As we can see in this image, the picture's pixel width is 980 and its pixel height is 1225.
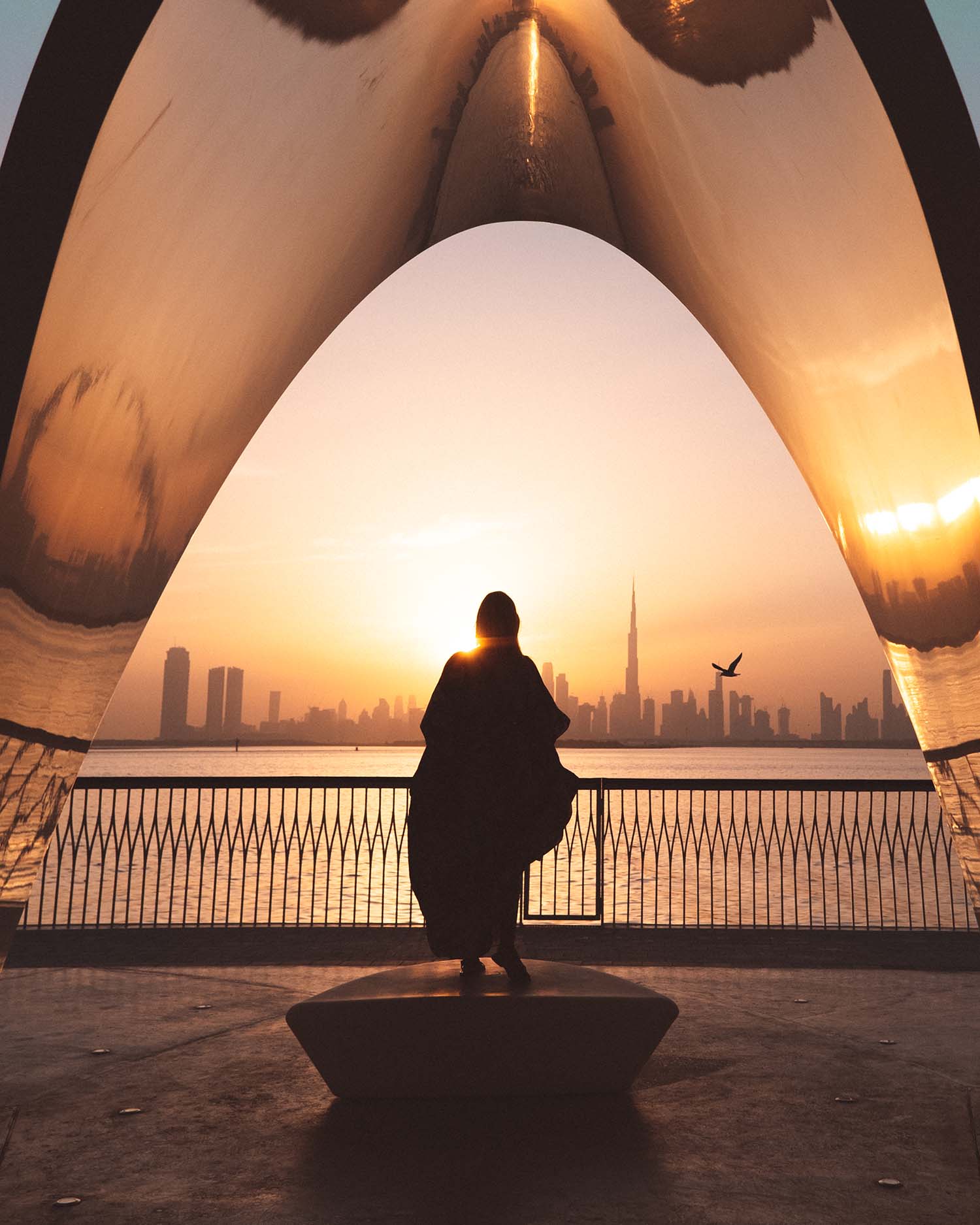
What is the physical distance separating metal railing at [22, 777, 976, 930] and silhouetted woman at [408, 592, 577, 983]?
76.8 inches

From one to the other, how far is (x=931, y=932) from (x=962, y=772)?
5.20 meters

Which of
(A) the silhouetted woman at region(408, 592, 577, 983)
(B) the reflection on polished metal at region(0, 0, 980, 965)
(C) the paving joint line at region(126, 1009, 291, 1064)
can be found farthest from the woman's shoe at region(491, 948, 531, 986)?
(B) the reflection on polished metal at region(0, 0, 980, 965)

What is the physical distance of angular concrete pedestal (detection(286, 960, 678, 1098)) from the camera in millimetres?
4621

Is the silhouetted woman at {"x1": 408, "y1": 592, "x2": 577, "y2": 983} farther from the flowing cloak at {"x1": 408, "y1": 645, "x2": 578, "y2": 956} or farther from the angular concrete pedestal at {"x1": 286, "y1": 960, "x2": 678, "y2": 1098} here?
the angular concrete pedestal at {"x1": 286, "y1": 960, "x2": 678, "y2": 1098}

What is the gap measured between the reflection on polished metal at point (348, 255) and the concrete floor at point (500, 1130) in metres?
1.14

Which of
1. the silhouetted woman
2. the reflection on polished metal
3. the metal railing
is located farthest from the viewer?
the metal railing

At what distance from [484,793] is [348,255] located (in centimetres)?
401

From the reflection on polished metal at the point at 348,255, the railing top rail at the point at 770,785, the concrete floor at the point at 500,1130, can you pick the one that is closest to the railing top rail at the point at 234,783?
the railing top rail at the point at 770,785

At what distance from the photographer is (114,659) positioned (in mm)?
5289

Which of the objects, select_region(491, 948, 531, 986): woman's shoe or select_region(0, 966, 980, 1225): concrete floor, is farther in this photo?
select_region(491, 948, 531, 986): woman's shoe

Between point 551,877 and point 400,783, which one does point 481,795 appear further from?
point 551,877

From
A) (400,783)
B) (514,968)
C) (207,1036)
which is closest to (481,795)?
(514,968)

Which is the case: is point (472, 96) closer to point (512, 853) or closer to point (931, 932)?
point (512, 853)

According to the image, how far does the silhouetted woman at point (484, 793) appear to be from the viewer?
5.15 meters
